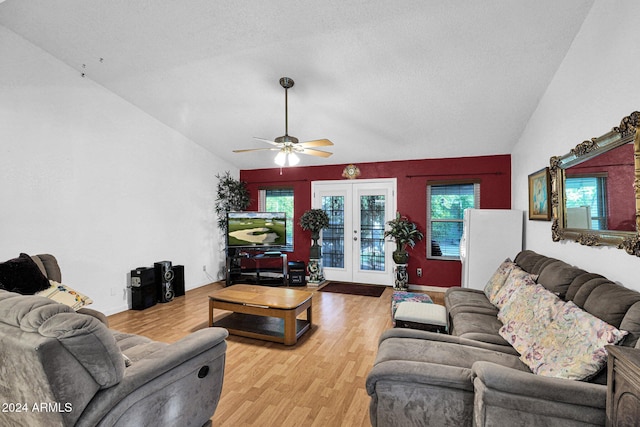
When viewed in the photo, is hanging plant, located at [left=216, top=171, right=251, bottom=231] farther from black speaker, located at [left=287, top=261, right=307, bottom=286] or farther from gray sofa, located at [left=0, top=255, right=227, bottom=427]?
gray sofa, located at [left=0, top=255, right=227, bottom=427]

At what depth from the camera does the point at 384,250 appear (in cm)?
571

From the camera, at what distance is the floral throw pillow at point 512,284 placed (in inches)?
101

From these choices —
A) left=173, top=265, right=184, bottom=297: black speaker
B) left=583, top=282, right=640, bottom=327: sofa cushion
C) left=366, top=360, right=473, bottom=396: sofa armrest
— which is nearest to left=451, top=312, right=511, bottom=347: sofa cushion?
left=583, top=282, right=640, bottom=327: sofa cushion

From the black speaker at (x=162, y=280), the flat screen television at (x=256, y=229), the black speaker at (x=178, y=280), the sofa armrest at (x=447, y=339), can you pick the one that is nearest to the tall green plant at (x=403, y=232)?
the flat screen television at (x=256, y=229)

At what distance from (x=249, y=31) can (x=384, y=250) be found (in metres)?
4.19

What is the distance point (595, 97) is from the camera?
7.39ft

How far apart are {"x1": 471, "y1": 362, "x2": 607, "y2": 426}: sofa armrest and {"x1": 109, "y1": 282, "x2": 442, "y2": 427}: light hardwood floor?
940 mm

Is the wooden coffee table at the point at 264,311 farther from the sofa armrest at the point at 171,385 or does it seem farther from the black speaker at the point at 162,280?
the black speaker at the point at 162,280

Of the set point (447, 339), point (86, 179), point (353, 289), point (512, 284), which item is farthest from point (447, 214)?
point (86, 179)

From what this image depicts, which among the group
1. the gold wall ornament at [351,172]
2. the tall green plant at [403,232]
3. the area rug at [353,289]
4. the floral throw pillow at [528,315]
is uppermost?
the gold wall ornament at [351,172]

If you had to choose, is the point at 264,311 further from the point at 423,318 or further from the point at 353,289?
the point at 353,289

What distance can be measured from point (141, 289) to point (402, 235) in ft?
13.4

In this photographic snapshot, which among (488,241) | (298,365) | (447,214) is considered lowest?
(298,365)

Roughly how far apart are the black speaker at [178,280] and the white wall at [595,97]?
16.5 ft
